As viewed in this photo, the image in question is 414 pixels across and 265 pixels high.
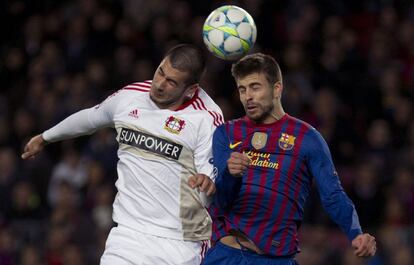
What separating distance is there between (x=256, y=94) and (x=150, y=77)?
691 cm

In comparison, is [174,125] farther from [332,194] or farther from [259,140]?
[332,194]

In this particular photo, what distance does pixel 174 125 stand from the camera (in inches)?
283

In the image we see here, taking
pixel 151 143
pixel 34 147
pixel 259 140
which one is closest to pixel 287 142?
pixel 259 140

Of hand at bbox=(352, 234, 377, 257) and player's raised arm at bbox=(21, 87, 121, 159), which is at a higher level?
player's raised arm at bbox=(21, 87, 121, 159)

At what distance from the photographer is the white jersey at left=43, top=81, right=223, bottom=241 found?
23.4 ft

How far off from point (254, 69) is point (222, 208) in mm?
928

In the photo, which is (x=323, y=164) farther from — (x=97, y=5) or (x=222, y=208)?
(x=97, y=5)

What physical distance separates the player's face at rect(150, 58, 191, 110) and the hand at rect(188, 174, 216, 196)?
0.90 m

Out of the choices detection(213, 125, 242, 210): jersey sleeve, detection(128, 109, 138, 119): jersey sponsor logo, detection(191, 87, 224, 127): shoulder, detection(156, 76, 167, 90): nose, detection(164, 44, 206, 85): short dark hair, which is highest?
detection(164, 44, 206, 85): short dark hair

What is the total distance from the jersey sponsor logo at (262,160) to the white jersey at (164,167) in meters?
0.32

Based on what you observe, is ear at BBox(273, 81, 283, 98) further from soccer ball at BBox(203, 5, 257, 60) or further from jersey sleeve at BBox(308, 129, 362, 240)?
soccer ball at BBox(203, 5, 257, 60)

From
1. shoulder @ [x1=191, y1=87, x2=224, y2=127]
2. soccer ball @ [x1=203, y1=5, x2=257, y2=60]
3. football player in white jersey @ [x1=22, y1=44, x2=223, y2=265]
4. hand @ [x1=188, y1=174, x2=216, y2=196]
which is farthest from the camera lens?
soccer ball @ [x1=203, y1=5, x2=257, y2=60]

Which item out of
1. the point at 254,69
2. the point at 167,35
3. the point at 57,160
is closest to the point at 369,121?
the point at 167,35

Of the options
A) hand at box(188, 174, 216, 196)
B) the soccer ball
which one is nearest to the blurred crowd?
the soccer ball
